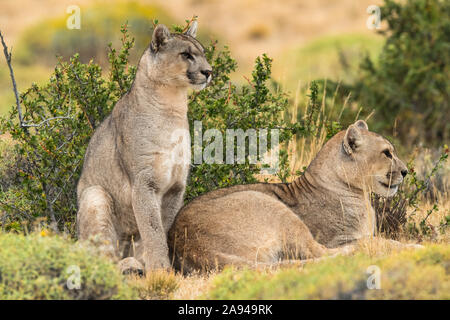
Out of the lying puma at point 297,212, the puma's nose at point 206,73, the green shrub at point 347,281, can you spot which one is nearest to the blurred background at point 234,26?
the lying puma at point 297,212

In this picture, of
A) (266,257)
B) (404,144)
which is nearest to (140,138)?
(266,257)

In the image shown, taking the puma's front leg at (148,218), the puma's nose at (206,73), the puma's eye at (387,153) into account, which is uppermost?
the puma's nose at (206,73)

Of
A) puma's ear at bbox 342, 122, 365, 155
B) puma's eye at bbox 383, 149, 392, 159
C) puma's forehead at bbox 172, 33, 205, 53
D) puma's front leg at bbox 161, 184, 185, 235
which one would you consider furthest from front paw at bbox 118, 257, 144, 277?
puma's eye at bbox 383, 149, 392, 159

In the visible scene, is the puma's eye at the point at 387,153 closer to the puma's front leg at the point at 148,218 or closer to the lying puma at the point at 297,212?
the lying puma at the point at 297,212

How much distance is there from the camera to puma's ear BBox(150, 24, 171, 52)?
23.9 ft

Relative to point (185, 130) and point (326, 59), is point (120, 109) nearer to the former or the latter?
point (185, 130)

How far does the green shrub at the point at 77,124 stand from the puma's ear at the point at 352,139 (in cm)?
127

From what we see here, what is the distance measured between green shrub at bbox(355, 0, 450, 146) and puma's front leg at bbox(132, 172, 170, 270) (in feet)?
28.7

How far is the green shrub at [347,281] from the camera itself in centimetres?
536

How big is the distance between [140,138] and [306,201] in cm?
189

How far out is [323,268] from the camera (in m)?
5.77

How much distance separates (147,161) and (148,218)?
556mm

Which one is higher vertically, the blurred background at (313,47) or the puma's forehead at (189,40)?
the blurred background at (313,47)

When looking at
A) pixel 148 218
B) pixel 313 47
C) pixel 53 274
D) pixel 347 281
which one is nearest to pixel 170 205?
pixel 148 218
